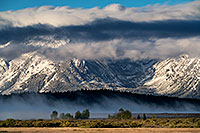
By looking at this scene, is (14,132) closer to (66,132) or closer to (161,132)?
(66,132)

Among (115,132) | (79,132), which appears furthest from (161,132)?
(79,132)

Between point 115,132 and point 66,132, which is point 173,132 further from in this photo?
point 66,132

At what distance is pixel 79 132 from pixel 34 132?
703 inches

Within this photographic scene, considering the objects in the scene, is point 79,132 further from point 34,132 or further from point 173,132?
point 173,132

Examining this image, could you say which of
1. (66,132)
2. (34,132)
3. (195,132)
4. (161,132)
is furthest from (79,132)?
(195,132)

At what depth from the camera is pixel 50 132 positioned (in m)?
174

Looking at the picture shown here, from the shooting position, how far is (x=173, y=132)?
17475 cm

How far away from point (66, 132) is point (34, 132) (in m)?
12.6

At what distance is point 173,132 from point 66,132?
41.9m

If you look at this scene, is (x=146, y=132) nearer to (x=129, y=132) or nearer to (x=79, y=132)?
(x=129, y=132)

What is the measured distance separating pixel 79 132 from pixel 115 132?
1481 cm

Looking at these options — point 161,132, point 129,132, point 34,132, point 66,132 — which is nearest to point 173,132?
point 161,132

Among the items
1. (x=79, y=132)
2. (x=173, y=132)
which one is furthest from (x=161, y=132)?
(x=79, y=132)

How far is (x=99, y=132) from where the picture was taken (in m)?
174
